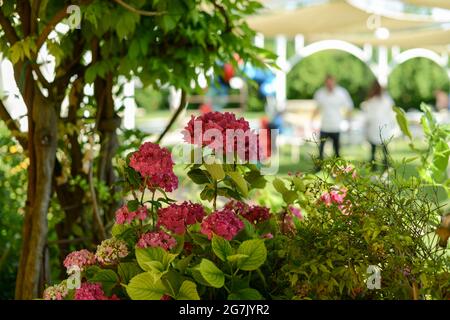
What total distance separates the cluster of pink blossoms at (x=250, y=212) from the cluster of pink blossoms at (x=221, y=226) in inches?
9.2

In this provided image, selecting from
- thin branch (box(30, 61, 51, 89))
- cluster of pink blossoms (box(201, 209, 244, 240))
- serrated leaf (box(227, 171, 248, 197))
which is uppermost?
thin branch (box(30, 61, 51, 89))

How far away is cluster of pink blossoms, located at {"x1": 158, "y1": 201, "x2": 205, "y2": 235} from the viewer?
4.76 ft

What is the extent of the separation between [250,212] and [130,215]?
11.0 inches

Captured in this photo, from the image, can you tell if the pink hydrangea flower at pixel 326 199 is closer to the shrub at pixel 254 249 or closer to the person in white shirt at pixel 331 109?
the shrub at pixel 254 249

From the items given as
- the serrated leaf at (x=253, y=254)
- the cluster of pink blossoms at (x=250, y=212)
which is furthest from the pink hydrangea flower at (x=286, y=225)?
the serrated leaf at (x=253, y=254)

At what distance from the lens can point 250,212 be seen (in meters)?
1.65

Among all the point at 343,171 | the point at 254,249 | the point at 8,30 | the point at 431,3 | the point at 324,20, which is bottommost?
the point at 254,249

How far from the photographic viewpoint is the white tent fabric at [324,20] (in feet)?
33.4

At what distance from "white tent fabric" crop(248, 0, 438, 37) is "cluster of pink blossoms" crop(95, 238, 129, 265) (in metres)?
8.77

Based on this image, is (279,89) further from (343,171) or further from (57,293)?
(57,293)

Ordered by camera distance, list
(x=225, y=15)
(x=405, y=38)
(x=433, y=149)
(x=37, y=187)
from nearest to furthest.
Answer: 1. (x=433, y=149)
2. (x=37, y=187)
3. (x=225, y=15)
4. (x=405, y=38)

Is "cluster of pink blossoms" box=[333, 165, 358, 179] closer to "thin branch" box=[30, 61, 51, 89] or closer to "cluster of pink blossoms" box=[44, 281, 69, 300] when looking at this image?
"cluster of pink blossoms" box=[44, 281, 69, 300]

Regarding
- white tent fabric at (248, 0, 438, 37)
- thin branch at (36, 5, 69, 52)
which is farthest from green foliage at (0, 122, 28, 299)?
white tent fabric at (248, 0, 438, 37)

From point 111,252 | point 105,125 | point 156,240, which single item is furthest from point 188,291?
point 105,125
